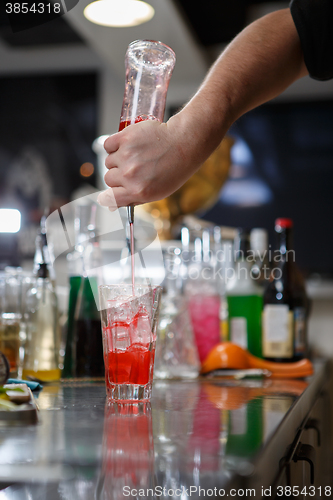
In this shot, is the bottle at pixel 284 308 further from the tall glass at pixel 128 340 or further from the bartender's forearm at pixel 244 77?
the tall glass at pixel 128 340

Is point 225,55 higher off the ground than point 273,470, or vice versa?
point 225,55

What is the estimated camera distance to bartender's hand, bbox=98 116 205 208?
25.4 inches

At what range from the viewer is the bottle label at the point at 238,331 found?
1.15m

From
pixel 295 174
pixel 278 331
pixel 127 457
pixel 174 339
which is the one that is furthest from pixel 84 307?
pixel 295 174

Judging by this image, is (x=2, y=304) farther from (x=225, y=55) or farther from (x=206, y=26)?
(x=206, y=26)

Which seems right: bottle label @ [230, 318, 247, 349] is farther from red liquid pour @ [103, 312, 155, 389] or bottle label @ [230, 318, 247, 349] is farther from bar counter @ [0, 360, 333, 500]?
red liquid pour @ [103, 312, 155, 389]

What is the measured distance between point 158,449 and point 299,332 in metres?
0.79

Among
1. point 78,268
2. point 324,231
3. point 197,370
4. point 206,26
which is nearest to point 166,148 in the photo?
point 78,268

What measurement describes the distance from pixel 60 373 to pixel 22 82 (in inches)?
124

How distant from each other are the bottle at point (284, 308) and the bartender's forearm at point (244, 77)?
39 centimetres

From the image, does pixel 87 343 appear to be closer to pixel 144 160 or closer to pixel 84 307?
pixel 84 307

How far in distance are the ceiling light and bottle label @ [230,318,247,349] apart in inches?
45.9

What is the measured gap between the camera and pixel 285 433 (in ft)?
1.55

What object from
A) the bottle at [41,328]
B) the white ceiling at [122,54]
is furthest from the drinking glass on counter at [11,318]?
the white ceiling at [122,54]
